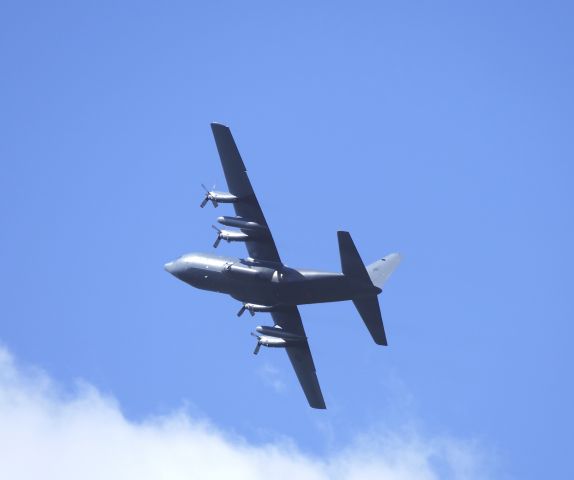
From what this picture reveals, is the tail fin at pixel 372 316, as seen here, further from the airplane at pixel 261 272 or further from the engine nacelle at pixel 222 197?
the engine nacelle at pixel 222 197

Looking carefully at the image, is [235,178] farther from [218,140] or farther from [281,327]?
[281,327]

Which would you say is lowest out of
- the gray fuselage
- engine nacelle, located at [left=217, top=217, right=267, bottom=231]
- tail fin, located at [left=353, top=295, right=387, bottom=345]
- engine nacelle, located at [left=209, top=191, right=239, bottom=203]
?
Result: tail fin, located at [left=353, top=295, right=387, bottom=345]

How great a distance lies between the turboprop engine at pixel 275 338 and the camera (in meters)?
75.4

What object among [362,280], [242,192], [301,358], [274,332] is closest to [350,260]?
[362,280]

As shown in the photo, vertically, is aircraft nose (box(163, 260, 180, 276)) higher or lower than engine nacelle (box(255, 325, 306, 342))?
higher

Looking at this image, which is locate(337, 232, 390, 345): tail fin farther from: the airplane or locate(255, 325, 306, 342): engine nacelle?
locate(255, 325, 306, 342): engine nacelle

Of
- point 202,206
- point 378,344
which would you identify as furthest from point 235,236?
point 378,344

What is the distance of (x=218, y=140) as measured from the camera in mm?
68500

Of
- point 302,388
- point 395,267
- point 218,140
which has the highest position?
point 218,140

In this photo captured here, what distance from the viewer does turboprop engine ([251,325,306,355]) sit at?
2968 inches

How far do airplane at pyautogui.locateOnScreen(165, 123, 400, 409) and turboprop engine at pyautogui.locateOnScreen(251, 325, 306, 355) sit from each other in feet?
0.23

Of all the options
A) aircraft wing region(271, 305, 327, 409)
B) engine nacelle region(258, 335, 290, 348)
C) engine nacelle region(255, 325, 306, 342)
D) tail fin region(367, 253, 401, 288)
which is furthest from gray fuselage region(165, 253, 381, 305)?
engine nacelle region(258, 335, 290, 348)

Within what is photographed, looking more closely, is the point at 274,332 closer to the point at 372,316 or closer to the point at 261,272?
the point at 261,272

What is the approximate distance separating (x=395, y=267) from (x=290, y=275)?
6.90m
